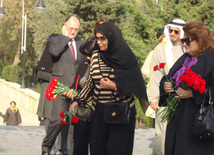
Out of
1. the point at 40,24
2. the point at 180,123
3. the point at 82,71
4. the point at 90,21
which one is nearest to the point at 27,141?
the point at 82,71

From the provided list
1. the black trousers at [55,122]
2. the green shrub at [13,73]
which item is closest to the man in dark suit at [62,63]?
the black trousers at [55,122]

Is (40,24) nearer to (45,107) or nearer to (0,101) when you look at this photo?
(0,101)

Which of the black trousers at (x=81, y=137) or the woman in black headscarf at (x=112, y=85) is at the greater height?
the woman in black headscarf at (x=112, y=85)

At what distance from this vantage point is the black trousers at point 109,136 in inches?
201

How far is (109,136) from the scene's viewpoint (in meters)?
5.13

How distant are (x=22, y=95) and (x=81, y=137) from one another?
35080mm

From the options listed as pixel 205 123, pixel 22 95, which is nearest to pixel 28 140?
pixel 205 123

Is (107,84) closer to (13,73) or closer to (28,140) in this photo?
(28,140)

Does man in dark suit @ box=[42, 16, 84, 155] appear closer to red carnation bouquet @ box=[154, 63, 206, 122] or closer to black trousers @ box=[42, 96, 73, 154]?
black trousers @ box=[42, 96, 73, 154]

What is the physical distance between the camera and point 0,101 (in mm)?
48469

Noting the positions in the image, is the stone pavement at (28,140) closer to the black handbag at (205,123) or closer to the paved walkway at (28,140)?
the paved walkway at (28,140)

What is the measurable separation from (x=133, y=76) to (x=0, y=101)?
4443 cm

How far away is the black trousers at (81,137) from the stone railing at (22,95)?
90.8 ft

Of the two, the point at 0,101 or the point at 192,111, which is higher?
the point at 192,111
